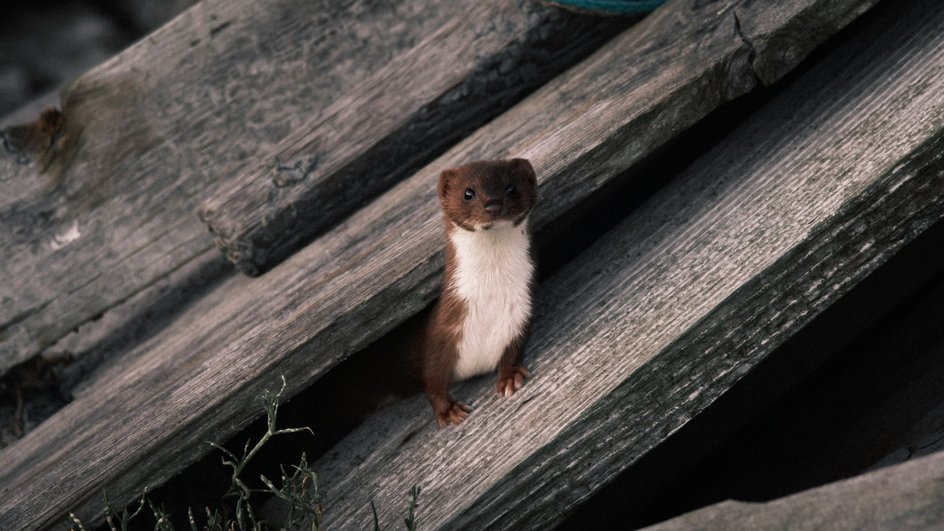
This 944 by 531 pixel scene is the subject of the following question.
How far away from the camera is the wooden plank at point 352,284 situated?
8.47ft

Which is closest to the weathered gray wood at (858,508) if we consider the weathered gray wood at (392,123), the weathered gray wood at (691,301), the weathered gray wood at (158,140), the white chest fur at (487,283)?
the weathered gray wood at (691,301)

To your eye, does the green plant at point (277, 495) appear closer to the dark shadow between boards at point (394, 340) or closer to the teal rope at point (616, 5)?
the dark shadow between boards at point (394, 340)

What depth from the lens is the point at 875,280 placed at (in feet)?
9.67

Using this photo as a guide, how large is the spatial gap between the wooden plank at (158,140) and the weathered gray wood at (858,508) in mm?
2224

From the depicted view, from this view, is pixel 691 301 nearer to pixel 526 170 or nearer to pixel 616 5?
pixel 526 170

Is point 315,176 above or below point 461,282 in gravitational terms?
above

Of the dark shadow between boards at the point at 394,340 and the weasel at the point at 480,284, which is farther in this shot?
the dark shadow between boards at the point at 394,340

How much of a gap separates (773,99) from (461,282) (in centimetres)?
106

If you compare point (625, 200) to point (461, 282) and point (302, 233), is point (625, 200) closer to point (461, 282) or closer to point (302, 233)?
point (461, 282)

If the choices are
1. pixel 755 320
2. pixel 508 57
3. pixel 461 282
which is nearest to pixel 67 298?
pixel 461 282

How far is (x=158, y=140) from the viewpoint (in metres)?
3.50

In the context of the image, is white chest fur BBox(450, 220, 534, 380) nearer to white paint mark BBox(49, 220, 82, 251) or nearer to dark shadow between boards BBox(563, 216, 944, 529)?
dark shadow between boards BBox(563, 216, 944, 529)

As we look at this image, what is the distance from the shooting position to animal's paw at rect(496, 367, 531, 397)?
274 centimetres

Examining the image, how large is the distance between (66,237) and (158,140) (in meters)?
0.45
